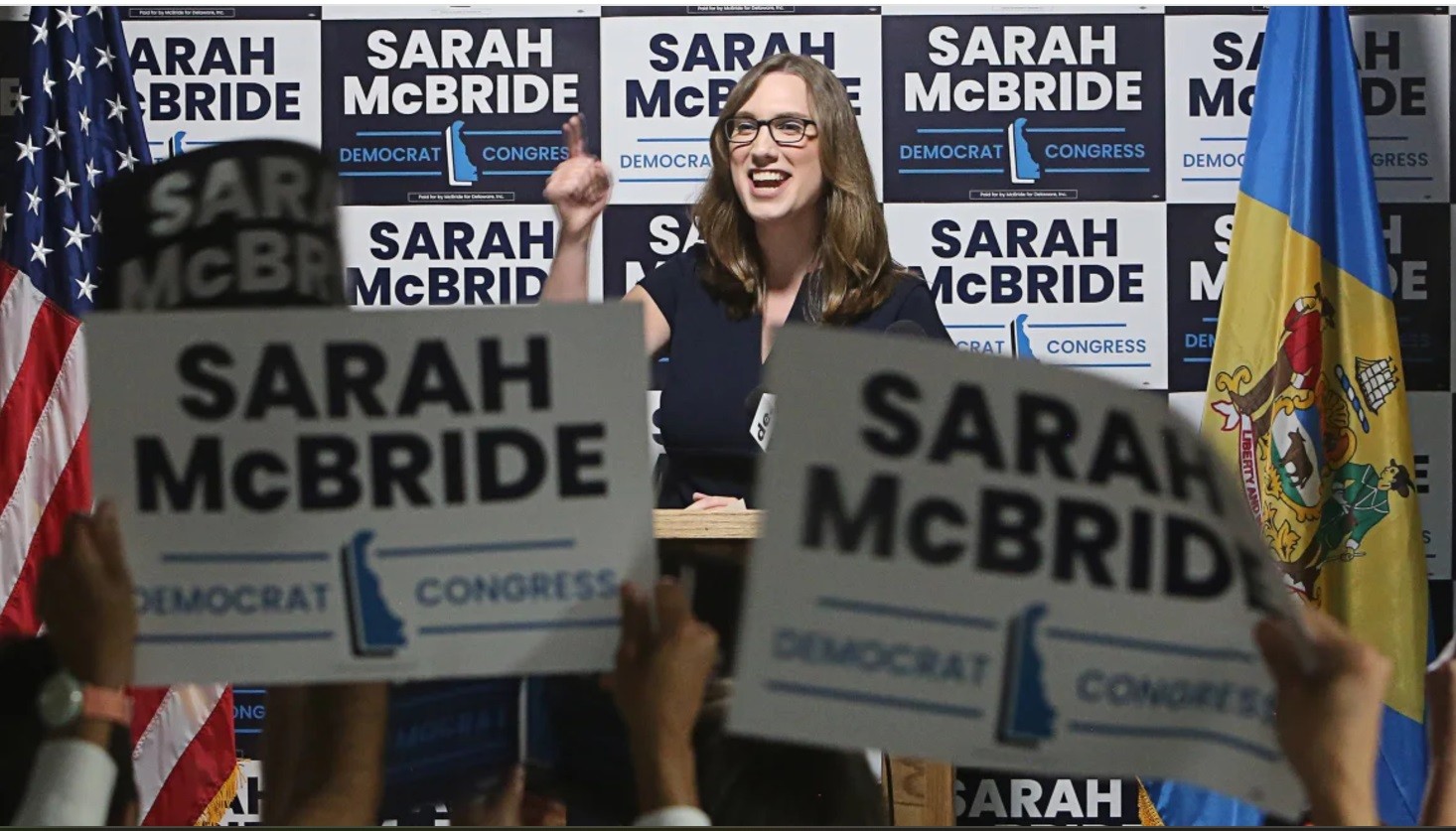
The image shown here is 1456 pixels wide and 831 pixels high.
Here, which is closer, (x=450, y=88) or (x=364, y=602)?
(x=364, y=602)

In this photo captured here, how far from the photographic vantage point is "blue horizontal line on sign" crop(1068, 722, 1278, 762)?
885 mm

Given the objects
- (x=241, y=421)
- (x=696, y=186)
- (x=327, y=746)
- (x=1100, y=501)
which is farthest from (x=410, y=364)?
(x=696, y=186)

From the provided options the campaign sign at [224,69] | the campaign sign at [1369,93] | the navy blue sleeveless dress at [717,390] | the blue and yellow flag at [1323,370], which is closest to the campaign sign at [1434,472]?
the blue and yellow flag at [1323,370]

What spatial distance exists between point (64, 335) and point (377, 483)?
2.51 meters

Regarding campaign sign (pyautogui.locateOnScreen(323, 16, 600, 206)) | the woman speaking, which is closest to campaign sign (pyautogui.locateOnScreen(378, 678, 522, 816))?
the woman speaking

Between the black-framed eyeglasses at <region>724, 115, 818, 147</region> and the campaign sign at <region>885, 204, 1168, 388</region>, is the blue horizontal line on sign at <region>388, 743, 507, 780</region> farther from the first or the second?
the campaign sign at <region>885, 204, 1168, 388</region>

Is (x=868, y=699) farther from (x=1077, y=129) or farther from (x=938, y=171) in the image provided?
(x=1077, y=129)

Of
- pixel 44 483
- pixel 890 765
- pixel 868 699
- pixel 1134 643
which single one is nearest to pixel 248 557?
pixel 868 699

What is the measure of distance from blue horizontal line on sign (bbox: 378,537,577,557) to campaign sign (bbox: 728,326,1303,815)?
12cm

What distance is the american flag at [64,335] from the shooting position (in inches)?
120

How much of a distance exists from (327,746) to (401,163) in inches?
114

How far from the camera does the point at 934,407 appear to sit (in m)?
0.87

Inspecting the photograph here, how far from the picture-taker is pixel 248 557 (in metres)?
0.91

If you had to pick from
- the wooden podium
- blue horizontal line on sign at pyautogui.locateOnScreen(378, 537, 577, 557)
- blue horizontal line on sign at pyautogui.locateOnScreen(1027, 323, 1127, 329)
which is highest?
blue horizontal line on sign at pyautogui.locateOnScreen(1027, 323, 1127, 329)
